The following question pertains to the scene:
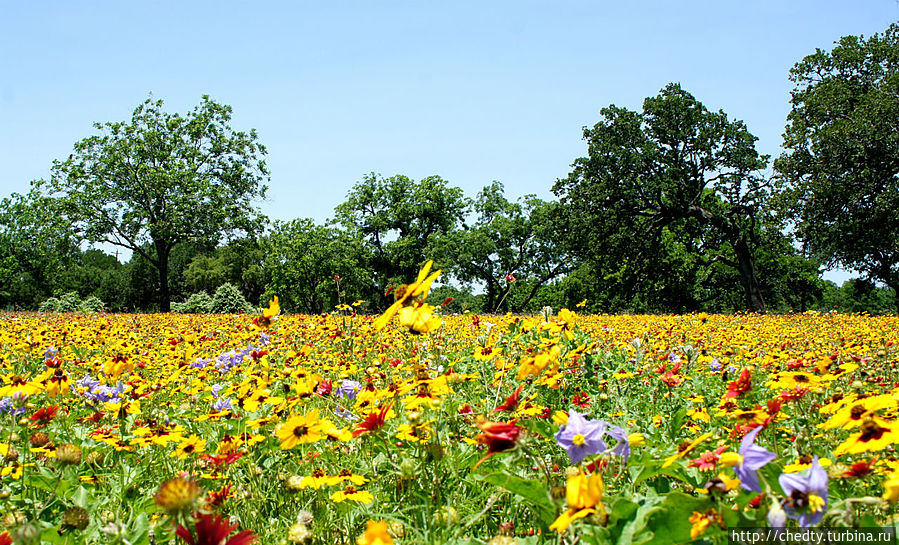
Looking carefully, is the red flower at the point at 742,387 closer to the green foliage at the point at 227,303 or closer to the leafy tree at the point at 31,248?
the green foliage at the point at 227,303

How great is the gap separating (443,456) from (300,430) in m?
0.39

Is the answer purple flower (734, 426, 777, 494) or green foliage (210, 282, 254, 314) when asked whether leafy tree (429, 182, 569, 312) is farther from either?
purple flower (734, 426, 777, 494)

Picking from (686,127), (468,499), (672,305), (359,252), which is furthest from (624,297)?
(468,499)

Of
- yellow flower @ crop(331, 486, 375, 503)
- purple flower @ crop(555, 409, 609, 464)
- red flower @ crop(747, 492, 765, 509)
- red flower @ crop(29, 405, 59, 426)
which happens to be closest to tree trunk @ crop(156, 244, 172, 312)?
red flower @ crop(29, 405, 59, 426)

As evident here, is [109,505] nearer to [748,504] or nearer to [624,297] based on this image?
[748,504]

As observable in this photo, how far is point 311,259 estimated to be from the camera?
32.3 m

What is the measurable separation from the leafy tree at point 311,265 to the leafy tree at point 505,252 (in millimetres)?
5143

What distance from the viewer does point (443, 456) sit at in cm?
138

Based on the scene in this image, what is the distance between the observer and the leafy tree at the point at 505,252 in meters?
32.0

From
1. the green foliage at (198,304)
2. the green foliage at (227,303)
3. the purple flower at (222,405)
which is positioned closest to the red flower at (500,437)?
the purple flower at (222,405)

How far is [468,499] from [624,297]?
2195 centimetres

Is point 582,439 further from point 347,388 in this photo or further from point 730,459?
point 347,388

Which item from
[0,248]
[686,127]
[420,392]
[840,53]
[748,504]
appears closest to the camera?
[748,504]

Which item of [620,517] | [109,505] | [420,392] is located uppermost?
[420,392]
